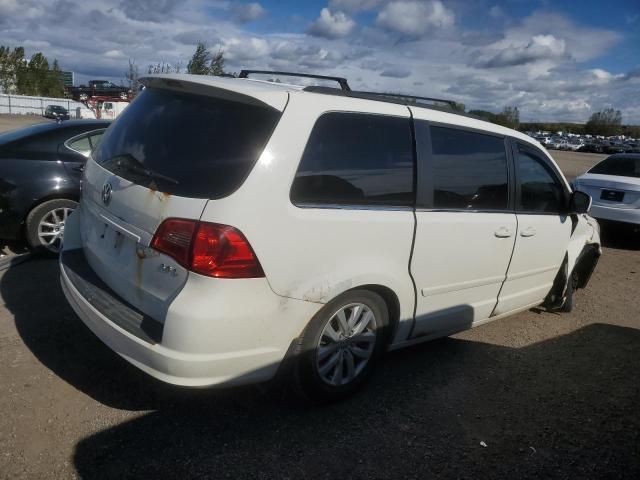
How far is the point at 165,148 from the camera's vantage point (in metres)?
2.88

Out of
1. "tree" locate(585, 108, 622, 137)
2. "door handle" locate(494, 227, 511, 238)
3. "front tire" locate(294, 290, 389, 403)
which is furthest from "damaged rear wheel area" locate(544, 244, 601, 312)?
"tree" locate(585, 108, 622, 137)

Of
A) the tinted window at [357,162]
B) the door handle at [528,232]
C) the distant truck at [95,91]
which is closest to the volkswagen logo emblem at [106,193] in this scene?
the tinted window at [357,162]

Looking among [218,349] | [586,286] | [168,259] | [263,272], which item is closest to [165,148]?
[168,259]

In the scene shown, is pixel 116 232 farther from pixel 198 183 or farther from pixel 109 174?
pixel 198 183

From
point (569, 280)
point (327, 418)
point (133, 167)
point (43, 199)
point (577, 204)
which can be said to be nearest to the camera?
point (133, 167)

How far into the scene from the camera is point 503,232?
3.83 metres

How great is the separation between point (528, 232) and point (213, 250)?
2653mm

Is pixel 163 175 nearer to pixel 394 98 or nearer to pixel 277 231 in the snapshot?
pixel 277 231

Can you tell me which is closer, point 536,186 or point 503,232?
point 503,232

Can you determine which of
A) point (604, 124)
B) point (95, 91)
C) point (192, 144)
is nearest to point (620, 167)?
point (192, 144)

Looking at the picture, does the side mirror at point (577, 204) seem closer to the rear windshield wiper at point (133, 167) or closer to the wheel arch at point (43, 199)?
the rear windshield wiper at point (133, 167)

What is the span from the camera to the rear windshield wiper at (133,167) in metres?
2.75

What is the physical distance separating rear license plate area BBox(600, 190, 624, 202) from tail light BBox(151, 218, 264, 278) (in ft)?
27.9

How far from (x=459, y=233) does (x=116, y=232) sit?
211cm
